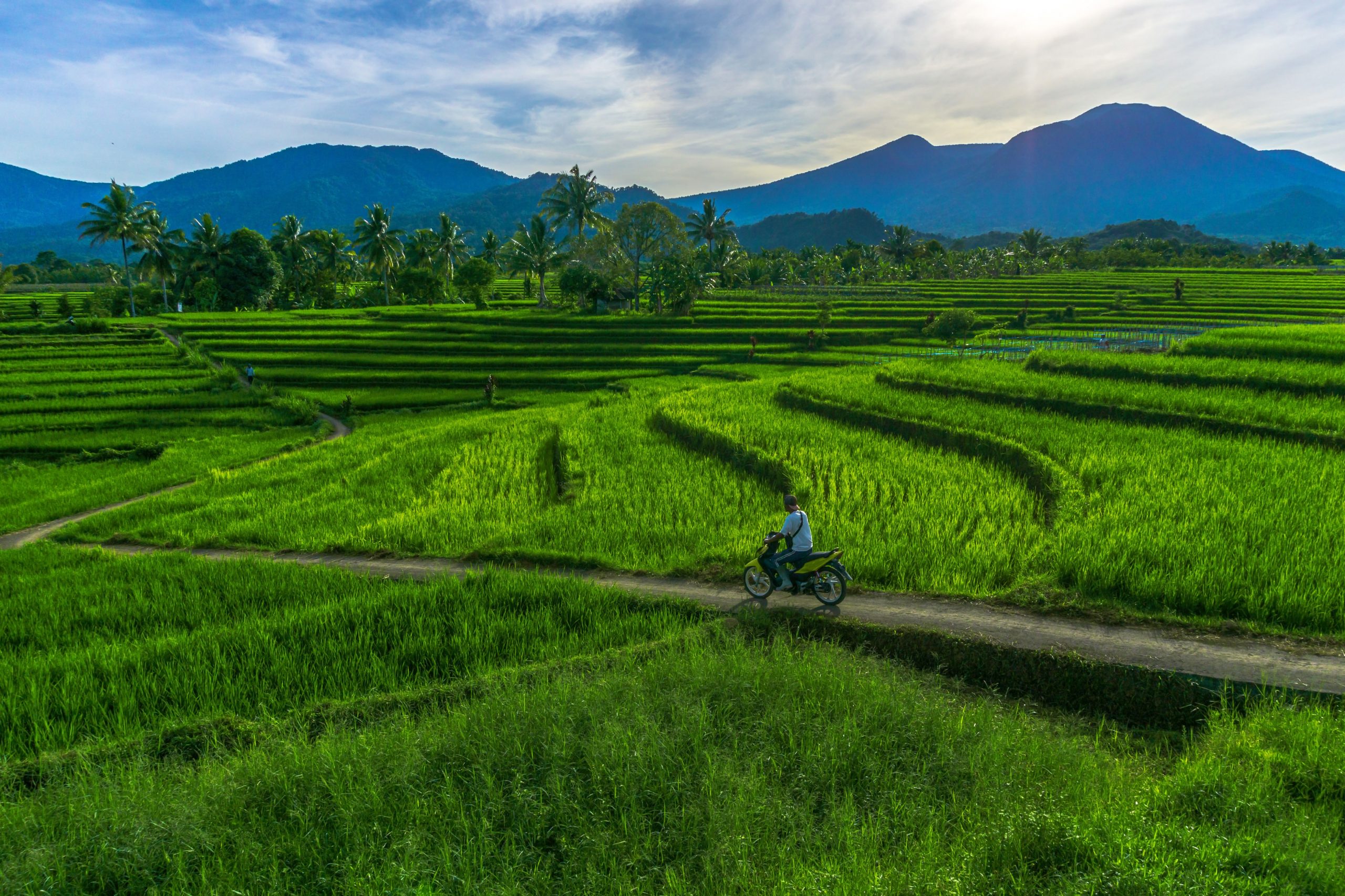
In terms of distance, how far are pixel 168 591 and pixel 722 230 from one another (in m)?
62.1

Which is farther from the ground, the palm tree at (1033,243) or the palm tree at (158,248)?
the palm tree at (1033,243)

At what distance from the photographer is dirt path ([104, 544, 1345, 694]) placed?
6914mm

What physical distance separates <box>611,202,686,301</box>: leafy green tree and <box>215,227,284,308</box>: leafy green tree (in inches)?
1275

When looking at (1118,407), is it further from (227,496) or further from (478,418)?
(227,496)

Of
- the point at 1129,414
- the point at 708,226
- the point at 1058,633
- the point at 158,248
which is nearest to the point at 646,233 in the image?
the point at 708,226

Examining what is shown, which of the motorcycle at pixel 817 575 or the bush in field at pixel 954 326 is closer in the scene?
the motorcycle at pixel 817 575

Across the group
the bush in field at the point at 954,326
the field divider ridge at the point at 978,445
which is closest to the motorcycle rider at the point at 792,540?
the field divider ridge at the point at 978,445

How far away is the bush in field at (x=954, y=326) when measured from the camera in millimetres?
35812

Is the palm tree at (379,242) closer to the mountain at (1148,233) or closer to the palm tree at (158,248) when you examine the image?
the palm tree at (158,248)

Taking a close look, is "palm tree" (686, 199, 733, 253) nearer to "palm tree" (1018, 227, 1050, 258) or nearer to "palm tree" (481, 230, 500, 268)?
"palm tree" (481, 230, 500, 268)

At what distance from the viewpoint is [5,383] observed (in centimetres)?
2741

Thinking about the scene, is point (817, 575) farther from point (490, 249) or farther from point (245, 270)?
point (490, 249)

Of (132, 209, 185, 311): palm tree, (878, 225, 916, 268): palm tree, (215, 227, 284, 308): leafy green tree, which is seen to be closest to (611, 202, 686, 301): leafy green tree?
(215, 227, 284, 308): leafy green tree

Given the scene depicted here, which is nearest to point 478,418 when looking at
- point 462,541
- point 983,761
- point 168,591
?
point 462,541
